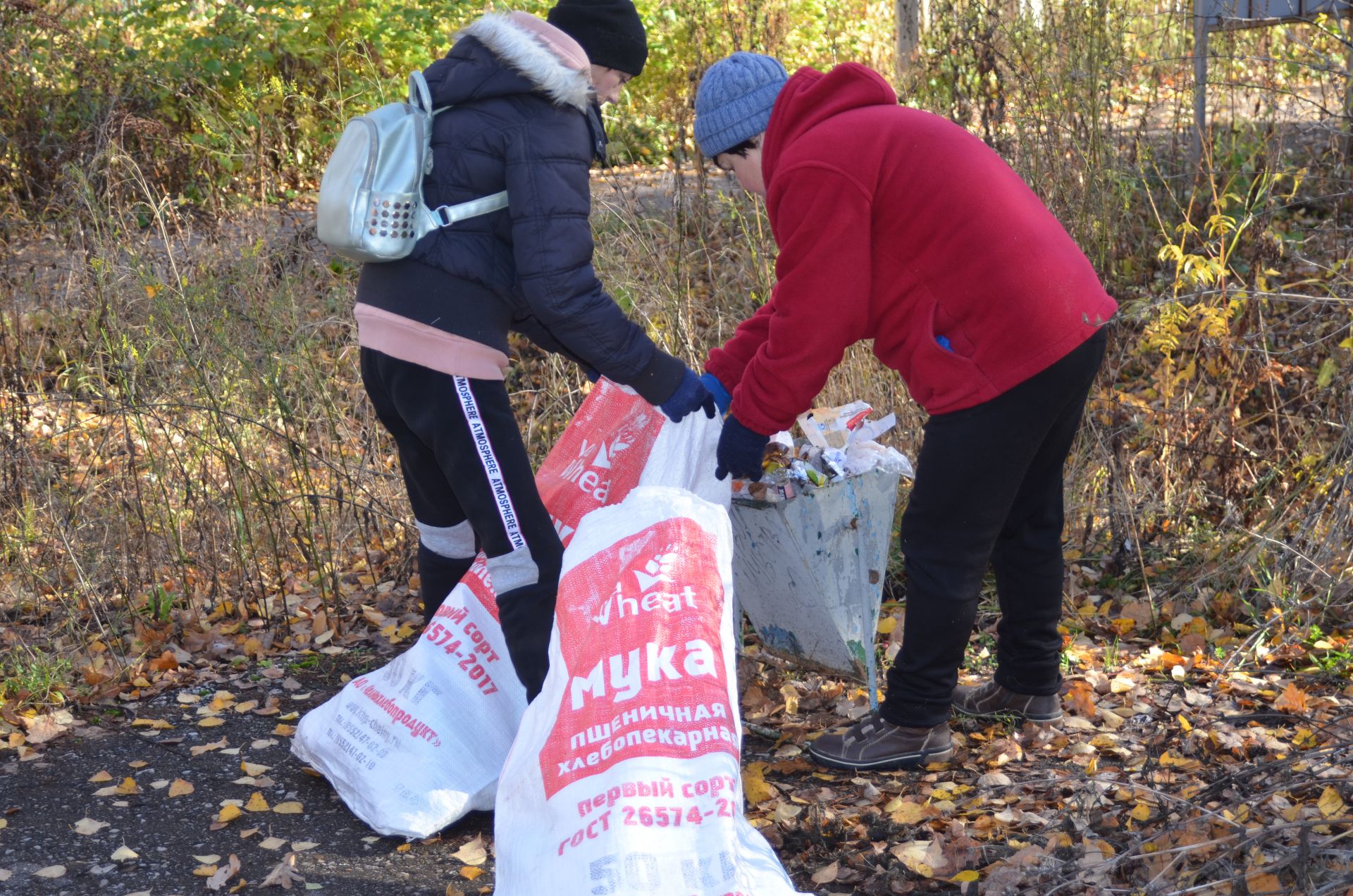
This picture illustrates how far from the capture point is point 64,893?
9.17 ft

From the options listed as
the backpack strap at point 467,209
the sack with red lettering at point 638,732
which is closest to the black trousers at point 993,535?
the sack with red lettering at point 638,732

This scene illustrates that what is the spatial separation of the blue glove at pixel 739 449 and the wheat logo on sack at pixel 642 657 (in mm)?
386

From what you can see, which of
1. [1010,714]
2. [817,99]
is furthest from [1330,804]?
[817,99]

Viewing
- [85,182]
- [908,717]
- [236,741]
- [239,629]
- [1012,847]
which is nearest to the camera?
[1012,847]

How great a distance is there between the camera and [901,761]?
3168 millimetres

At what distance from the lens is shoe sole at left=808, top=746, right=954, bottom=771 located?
316cm

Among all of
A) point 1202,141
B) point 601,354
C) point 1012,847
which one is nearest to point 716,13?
point 1202,141

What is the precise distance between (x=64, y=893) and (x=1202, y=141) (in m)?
5.50

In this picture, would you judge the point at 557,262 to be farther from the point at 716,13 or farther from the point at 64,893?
the point at 716,13

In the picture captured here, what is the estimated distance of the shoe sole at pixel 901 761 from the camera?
10.4ft

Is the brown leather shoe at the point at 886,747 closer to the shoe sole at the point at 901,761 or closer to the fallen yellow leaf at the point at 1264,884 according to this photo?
the shoe sole at the point at 901,761

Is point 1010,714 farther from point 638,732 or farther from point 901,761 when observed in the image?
point 638,732

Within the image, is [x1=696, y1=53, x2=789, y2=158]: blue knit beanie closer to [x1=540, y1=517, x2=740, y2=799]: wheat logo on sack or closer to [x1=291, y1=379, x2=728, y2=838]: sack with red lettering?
[x1=291, y1=379, x2=728, y2=838]: sack with red lettering

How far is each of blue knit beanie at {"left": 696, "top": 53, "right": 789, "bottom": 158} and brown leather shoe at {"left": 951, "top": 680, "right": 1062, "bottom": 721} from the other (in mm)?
1632
